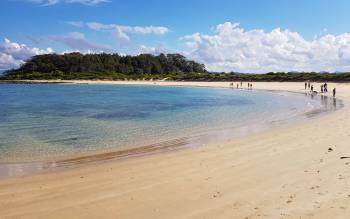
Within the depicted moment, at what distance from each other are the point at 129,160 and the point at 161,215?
678 cm

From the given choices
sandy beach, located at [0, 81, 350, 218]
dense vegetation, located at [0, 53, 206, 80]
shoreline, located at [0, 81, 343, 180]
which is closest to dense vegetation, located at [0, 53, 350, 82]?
dense vegetation, located at [0, 53, 206, 80]

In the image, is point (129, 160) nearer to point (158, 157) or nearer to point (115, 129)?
point (158, 157)

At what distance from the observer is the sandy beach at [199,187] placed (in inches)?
323

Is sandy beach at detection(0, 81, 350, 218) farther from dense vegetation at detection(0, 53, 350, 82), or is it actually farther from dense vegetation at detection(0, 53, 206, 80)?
dense vegetation at detection(0, 53, 206, 80)

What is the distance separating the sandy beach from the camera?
8.20 metres

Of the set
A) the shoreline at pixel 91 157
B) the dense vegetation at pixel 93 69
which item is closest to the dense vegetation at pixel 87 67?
the dense vegetation at pixel 93 69

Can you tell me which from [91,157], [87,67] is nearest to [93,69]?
[87,67]

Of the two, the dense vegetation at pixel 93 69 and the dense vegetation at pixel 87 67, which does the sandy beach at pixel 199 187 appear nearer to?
the dense vegetation at pixel 93 69

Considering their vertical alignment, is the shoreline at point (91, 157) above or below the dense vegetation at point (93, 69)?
below

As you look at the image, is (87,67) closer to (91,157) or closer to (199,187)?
(91,157)

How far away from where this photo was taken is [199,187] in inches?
395

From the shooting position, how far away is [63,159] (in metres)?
15.3

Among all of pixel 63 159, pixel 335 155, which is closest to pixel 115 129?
pixel 63 159

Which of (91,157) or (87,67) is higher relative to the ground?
(87,67)
